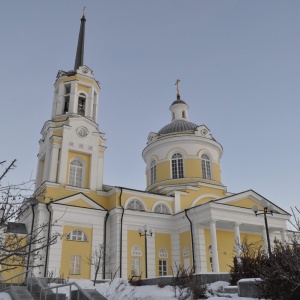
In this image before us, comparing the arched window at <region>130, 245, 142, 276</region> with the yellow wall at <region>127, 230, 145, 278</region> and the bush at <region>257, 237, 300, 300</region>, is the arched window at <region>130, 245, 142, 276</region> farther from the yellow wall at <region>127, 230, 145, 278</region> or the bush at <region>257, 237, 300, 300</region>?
the bush at <region>257, 237, 300, 300</region>

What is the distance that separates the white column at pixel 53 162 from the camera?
79.4ft

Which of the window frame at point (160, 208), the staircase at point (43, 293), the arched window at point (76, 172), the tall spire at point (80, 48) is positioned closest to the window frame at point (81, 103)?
the tall spire at point (80, 48)

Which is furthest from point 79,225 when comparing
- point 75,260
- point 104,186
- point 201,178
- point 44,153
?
point 201,178

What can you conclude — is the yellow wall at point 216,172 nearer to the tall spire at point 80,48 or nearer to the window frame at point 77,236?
the window frame at point 77,236

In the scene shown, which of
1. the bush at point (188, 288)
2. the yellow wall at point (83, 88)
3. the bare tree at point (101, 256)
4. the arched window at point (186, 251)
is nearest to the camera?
the bush at point (188, 288)

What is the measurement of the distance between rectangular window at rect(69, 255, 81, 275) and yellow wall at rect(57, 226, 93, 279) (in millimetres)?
175

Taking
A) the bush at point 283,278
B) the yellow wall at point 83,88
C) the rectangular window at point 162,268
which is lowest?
the bush at point 283,278

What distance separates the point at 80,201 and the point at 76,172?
9.38 feet

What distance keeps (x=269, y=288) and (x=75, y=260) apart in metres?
14.8

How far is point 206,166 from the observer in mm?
30906

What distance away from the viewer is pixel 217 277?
15.2 meters

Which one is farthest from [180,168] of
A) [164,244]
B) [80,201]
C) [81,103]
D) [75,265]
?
[75,265]

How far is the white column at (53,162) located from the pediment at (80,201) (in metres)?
2.06

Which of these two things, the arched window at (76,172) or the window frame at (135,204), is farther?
the arched window at (76,172)
